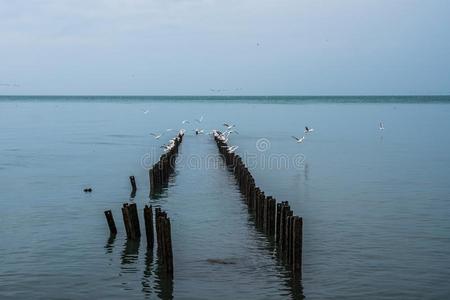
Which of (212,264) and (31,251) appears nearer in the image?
(212,264)

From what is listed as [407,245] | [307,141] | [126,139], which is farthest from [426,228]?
[126,139]

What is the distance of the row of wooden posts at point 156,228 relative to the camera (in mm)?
15383

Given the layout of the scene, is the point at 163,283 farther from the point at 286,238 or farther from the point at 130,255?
the point at 286,238

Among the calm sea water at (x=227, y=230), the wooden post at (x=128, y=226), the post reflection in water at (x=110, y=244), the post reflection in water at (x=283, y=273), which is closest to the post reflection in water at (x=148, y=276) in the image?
the calm sea water at (x=227, y=230)

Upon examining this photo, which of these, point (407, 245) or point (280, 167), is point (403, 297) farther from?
point (280, 167)

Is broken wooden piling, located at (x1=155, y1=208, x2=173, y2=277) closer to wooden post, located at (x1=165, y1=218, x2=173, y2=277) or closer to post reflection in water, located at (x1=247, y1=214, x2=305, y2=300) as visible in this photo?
wooden post, located at (x1=165, y1=218, x2=173, y2=277)

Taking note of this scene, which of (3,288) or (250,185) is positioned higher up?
(250,185)

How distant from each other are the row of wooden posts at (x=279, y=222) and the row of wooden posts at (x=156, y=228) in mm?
2794

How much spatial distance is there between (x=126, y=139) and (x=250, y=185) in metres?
37.3

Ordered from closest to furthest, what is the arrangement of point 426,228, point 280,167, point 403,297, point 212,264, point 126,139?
1. point 403,297
2. point 212,264
3. point 426,228
4. point 280,167
5. point 126,139

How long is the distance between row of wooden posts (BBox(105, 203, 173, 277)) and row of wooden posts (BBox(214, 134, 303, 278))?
2794 mm

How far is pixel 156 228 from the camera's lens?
1598 cm

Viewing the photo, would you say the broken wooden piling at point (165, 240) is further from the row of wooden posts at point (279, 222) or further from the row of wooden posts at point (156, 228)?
the row of wooden posts at point (279, 222)

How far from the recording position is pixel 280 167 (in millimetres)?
36906
